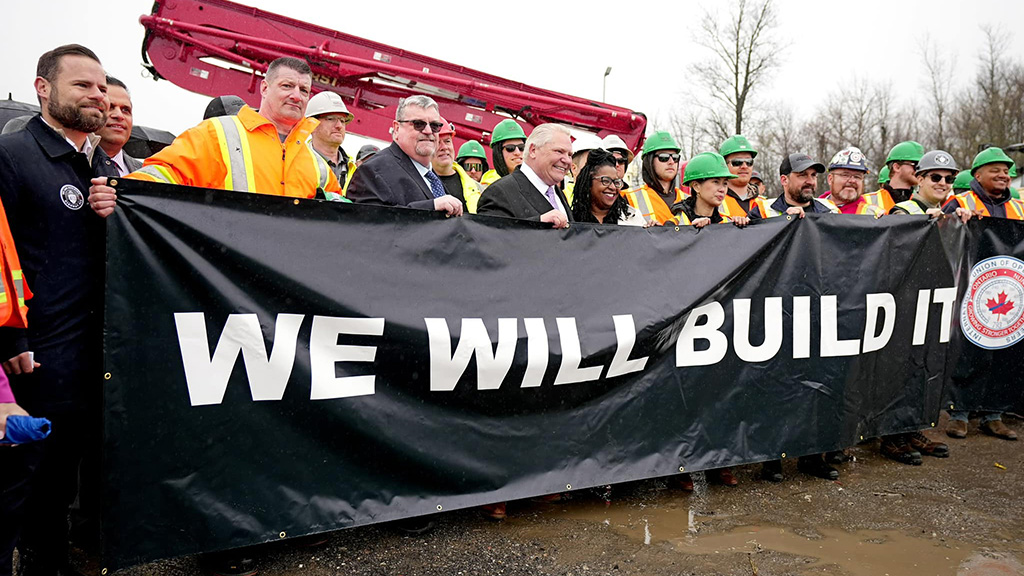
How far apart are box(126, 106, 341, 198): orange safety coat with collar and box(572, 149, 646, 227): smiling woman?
5.57 ft

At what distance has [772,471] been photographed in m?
4.14

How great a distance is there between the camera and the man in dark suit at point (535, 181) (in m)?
3.69

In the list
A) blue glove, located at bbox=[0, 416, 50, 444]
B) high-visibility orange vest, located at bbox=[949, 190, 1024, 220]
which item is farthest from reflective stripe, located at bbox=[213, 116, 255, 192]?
high-visibility orange vest, located at bbox=[949, 190, 1024, 220]

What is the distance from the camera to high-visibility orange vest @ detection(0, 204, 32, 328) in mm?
2002

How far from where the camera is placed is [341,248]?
292 centimetres

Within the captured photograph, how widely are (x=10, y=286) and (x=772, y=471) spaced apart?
3.92 meters

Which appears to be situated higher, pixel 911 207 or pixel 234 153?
pixel 911 207

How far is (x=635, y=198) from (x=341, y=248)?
2.54 m

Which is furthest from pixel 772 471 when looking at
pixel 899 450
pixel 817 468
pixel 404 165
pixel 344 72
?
pixel 344 72

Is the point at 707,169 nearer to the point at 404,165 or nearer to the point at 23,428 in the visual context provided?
the point at 404,165

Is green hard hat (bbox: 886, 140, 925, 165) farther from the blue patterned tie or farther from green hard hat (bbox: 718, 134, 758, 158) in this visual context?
the blue patterned tie

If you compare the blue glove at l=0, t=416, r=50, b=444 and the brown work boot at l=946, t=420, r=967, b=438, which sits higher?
the blue glove at l=0, t=416, r=50, b=444

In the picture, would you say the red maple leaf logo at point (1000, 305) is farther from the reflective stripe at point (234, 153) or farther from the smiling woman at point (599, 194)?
the reflective stripe at point (234, 153)

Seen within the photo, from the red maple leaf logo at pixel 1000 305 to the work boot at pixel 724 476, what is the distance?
8.19 feet
